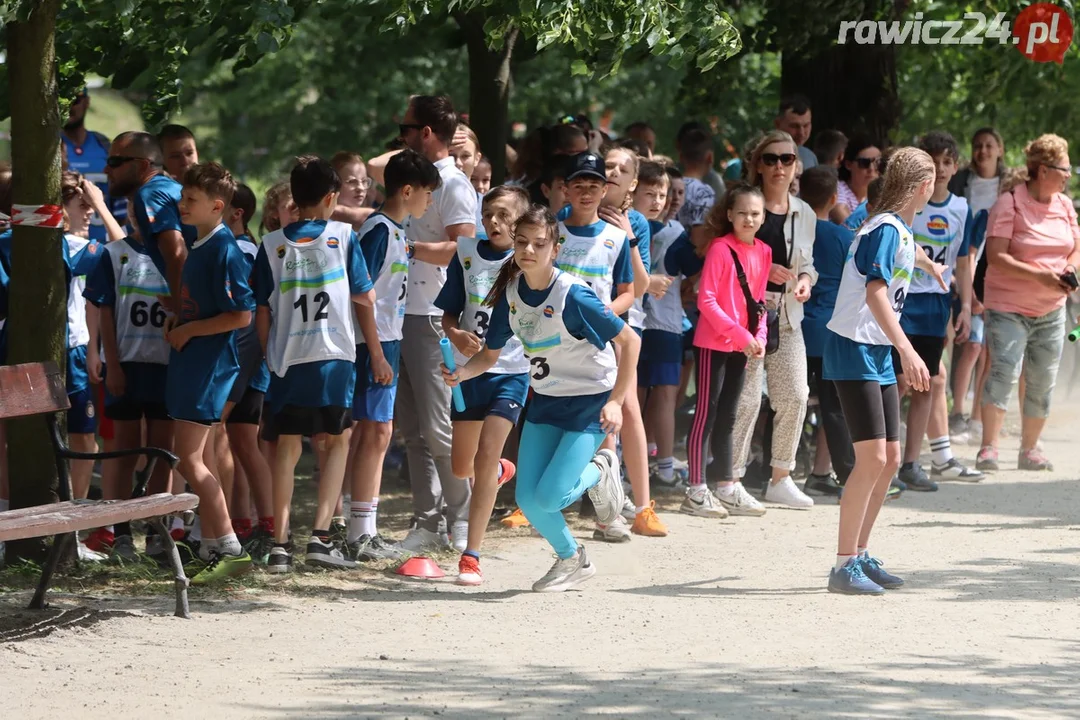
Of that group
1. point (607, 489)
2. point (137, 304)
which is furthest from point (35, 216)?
point (607, 489)

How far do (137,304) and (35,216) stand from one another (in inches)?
28.0

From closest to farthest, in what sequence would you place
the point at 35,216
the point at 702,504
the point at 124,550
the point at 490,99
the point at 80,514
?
the point at 80,514 < the point at 35,216 < the point at 124,550 < the point at 702,504 < the point at 490,99

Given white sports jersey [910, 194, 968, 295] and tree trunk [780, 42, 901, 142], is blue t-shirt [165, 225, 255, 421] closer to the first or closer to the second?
white sports jersey [910, 194, 968, 295]

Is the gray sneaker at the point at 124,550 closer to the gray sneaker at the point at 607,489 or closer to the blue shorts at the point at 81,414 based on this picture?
the blue shorts at the point at 81,414

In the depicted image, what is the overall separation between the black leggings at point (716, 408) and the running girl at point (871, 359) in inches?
81.3

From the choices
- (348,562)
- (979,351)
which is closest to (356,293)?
(348,562)

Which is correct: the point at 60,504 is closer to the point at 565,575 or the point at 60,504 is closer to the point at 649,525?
the point at 565,575

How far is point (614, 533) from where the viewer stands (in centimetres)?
854

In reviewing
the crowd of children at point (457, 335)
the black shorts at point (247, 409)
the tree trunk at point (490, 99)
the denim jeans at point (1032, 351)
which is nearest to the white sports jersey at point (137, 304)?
the crowd of children at point (457, 335)

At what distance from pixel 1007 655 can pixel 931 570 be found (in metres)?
1.78

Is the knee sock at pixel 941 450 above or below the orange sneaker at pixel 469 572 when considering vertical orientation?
above

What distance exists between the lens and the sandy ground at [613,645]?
538 cm

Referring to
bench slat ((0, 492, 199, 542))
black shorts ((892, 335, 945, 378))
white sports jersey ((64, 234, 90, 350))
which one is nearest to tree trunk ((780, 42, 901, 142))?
black shorts ((892, 335, 945, 378))

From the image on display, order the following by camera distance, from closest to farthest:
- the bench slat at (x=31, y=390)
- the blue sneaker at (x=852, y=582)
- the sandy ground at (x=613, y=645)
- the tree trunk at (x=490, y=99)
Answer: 1. the sandy ground at (x=613, y=645)
2. the bench slat at (x=31, y=390)
3. the blue sneaker at (x=852, y=582)
4. the tree trunk at (x=490, y=99)
